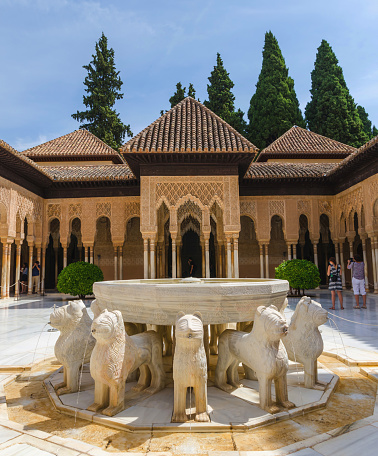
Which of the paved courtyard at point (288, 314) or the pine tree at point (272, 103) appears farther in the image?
the pine tree at point (272, 103)

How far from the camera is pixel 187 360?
264 cm

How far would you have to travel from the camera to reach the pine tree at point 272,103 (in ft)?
88.9

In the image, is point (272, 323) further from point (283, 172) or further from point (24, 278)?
point (24, 278)

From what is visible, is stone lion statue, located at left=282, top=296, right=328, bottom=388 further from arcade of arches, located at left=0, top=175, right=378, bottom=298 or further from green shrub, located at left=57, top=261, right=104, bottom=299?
green shrub, located at left=57, top=261, right=104, bottom=299

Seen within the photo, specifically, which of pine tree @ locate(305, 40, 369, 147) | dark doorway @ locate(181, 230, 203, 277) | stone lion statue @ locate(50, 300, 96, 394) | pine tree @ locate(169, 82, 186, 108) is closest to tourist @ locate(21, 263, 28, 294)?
dark doorway @ locate(181, 230, 203, 277)

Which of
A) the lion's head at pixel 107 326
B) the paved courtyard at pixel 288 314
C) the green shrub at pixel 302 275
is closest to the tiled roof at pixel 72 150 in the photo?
the paved courtyard at pixel 288 314

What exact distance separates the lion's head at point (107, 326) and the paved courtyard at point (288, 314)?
0.72 m

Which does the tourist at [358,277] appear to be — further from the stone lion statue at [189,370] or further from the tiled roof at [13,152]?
the tiled roof at [13,152]

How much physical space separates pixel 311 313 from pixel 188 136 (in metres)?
10.4

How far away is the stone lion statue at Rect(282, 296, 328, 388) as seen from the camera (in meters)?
3.32

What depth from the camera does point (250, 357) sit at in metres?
2.88

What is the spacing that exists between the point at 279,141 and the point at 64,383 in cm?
2073

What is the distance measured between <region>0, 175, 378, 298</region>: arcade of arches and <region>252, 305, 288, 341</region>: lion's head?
9920 mm

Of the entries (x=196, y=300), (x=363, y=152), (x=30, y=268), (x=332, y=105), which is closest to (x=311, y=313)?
(x=196, y=300)
